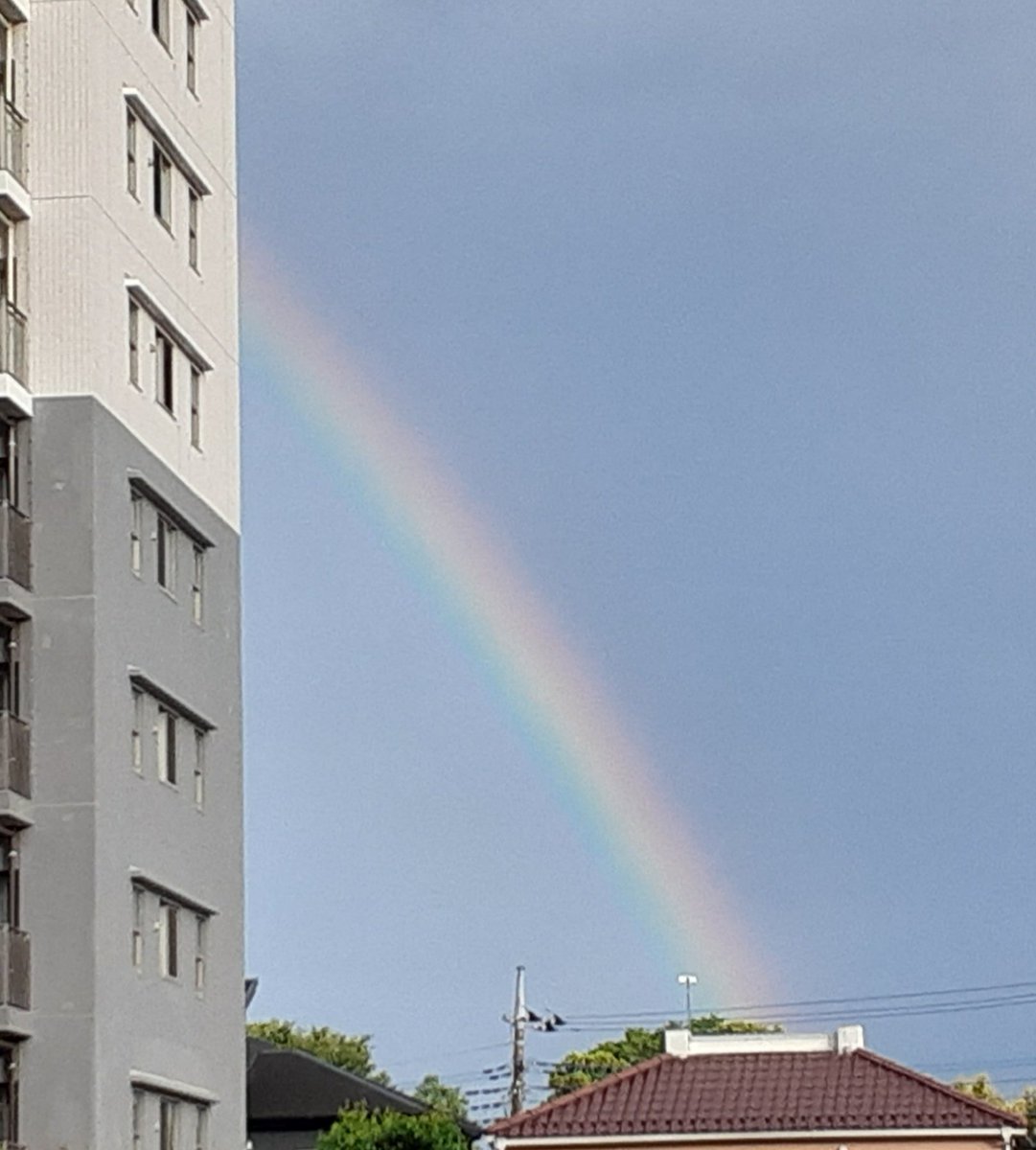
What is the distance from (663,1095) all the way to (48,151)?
877 inches

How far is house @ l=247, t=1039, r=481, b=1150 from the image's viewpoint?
5816 centimetres

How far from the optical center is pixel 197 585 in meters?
41.6

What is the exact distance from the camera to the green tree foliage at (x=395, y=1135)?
154 feet

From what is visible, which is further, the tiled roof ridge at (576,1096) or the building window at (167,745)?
the tiled roof ridge at (576,1096)

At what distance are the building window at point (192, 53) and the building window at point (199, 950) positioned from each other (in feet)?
45.0

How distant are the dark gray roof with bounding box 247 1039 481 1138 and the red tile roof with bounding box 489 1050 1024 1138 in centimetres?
769

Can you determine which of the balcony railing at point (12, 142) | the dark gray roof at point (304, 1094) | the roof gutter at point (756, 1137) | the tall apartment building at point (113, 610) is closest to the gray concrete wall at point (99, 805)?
the tall apartment building at point (113, 610)

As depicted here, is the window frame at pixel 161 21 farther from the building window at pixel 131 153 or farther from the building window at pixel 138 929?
the building window at pixel 138 929

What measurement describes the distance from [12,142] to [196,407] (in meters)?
6.47

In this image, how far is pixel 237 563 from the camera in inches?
1713

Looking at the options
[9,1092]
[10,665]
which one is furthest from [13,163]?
[9,1092]

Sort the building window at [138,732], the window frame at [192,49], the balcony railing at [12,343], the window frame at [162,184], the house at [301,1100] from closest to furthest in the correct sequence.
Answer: the balcony railing at [12,343] → the building window at [138,732] → the window frame at [162,184] → the window frame at [192,49] → the house at [301,1100]

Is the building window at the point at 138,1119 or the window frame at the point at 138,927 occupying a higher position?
the window frame at the point at 138,927

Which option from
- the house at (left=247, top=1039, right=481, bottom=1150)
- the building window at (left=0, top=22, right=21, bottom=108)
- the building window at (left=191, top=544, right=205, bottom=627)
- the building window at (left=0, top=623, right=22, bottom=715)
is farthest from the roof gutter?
the building window at (left=0, top=22, right=21, bottom=108)
